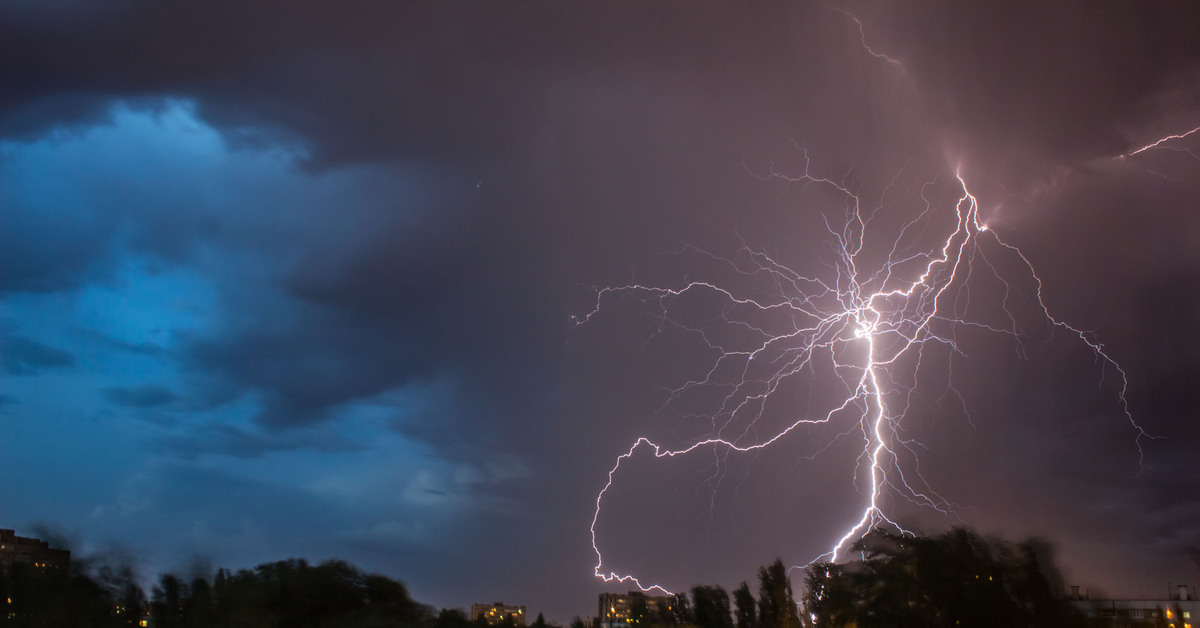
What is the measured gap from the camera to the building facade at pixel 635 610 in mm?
39156

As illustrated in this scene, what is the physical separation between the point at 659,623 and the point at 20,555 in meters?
22.0

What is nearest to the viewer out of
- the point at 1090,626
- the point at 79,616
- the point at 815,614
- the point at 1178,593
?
the point at 79,616

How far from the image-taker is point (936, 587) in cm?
3062

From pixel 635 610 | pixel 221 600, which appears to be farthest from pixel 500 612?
pixel 221 600

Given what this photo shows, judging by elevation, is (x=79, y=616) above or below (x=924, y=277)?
below

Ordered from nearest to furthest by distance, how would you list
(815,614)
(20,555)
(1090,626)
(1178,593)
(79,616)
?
(79,616), (20,555), (1090,626), (815,614), (1178,593)

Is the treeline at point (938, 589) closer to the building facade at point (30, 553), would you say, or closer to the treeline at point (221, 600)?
the treeline at point (221, 600)

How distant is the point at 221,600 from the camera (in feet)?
80.8

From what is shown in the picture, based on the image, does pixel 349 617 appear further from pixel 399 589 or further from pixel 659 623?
pixel 659 623

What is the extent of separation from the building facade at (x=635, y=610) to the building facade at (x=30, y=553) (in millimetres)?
18756

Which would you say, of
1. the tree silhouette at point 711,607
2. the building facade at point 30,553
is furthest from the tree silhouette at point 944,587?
the building facade at point 30,553

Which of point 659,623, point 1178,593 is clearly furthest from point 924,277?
point 1178,593

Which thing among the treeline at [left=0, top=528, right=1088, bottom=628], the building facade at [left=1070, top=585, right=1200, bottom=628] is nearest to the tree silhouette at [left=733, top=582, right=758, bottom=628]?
the treeline at [left=0, top=528, right=1088, bottom=628]

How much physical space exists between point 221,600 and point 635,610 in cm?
2213
